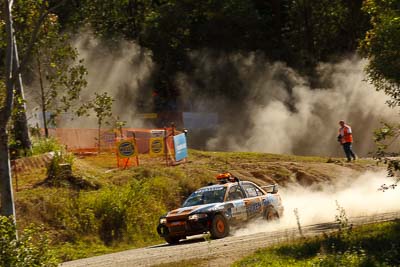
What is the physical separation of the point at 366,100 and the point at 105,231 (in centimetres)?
2773

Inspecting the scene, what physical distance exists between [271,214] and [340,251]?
8919mm

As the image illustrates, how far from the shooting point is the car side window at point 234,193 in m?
21.9

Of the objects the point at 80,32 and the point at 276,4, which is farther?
the point at 276,4

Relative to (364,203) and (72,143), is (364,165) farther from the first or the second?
(72,143)

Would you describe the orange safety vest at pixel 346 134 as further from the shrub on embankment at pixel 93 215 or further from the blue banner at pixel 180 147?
the shrub on embankment at pixel 93 215

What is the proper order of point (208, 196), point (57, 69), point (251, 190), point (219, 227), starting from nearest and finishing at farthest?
1. point (219, 227)
2. point (208, 196)
3. point (251, 190)
4. point (57, 69)

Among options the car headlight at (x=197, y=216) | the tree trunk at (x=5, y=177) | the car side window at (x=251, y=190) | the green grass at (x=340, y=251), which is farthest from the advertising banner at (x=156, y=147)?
the green grass at (x=340, y=251)

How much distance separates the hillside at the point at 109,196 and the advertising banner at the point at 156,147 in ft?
1.06

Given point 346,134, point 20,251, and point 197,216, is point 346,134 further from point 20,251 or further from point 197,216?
point 20,251

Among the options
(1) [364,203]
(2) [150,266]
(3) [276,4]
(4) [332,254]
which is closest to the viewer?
(4) [332,254]

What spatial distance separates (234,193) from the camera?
22.1 metres

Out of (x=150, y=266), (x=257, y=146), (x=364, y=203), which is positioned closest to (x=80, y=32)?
(x=257, y=146)

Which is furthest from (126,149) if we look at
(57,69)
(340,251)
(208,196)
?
(340,251)

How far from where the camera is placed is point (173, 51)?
5994cm
